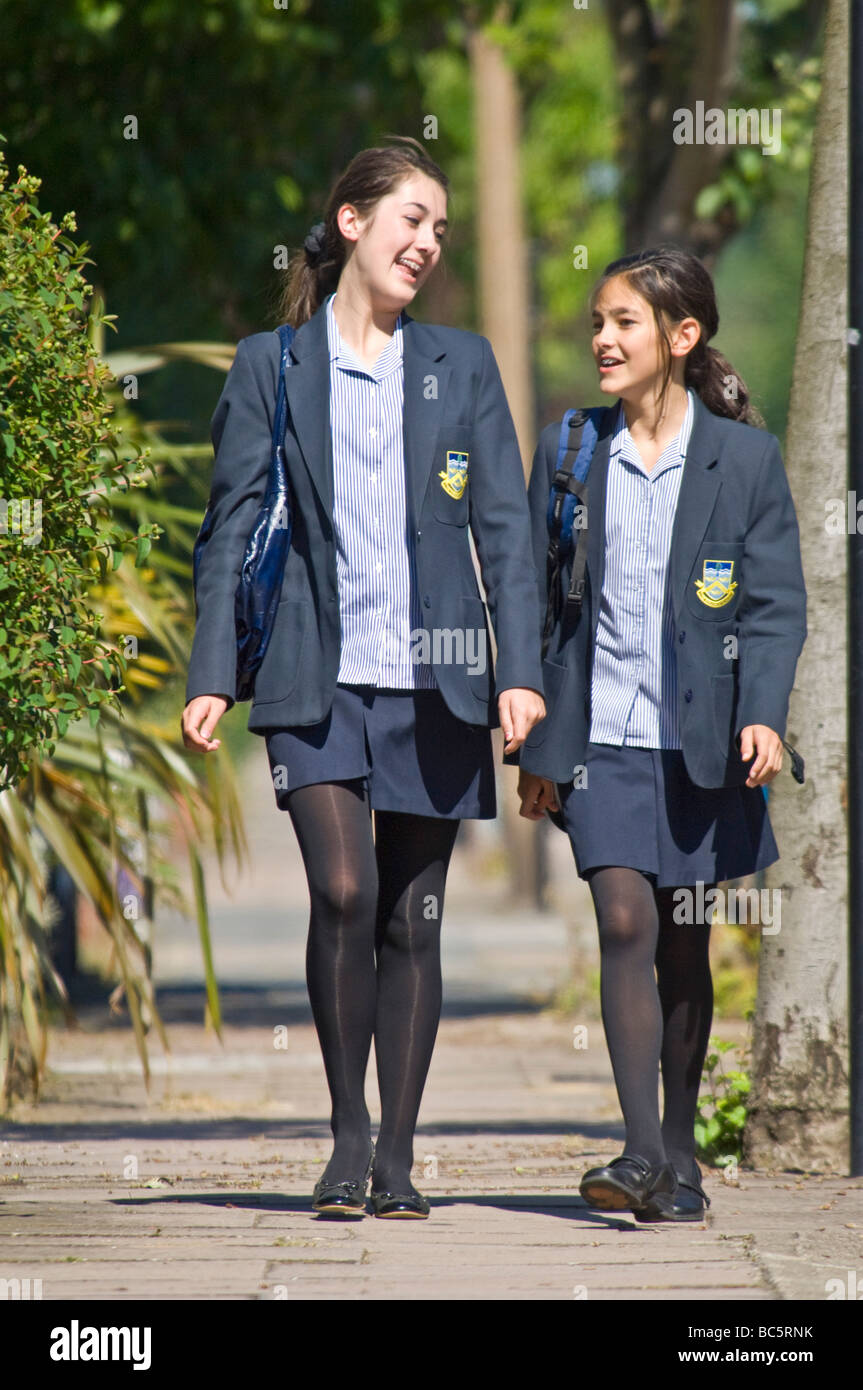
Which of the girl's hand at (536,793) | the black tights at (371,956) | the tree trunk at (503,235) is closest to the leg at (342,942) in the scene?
the black tights at (371,956)

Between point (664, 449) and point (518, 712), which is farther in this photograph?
point (664, 449)

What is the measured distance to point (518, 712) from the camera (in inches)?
138

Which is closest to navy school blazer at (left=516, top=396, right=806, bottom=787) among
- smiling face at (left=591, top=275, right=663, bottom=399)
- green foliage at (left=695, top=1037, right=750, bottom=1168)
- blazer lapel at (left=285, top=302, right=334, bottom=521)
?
smiling face at (left=591, top=275, right=663, bottom=399)

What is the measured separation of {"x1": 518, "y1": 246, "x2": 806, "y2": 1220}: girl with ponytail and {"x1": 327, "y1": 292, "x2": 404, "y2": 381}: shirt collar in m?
0.36

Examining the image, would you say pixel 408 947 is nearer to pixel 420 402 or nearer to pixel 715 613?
pixel 715 613

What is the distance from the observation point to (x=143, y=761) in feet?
18.8

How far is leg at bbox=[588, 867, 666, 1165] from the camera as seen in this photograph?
141 inches

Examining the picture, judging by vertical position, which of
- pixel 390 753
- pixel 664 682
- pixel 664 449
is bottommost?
pixel 390 753

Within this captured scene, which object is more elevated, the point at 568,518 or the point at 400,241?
the point at 400,241

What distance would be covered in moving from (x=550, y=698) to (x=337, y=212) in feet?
3.39

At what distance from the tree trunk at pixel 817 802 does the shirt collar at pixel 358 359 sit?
1.18 metres

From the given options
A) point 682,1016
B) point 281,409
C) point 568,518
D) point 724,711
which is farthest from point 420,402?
point 682,1016

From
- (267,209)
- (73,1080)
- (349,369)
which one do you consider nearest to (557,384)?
(267,209)
